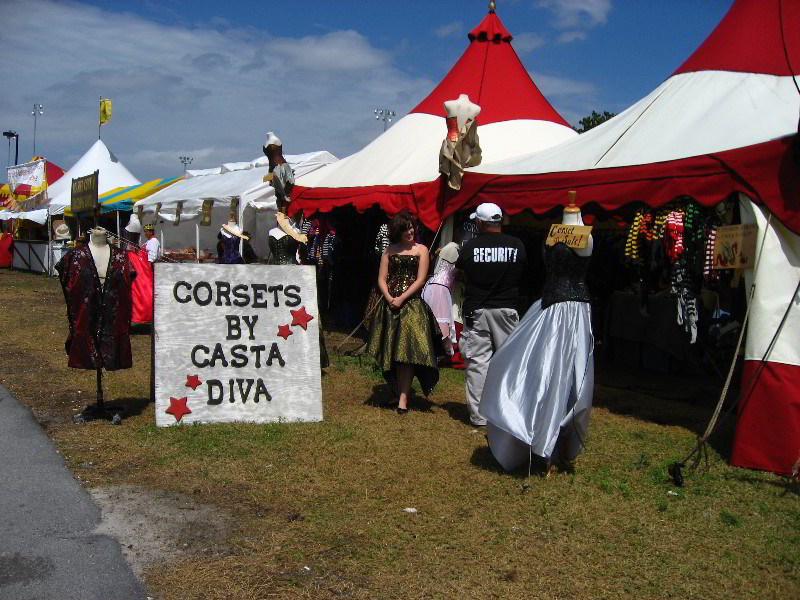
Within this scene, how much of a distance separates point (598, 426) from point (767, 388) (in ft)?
5.51

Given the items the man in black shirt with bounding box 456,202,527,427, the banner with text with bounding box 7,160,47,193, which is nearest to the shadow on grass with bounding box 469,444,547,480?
the man in black shirt with bounding box 456,202,527,427

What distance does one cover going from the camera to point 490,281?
691 cm

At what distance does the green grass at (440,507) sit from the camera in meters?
4.01

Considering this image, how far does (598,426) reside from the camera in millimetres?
7344

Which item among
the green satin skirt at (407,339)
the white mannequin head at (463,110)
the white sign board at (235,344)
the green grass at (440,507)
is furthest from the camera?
the white mannequin head at (463,110)

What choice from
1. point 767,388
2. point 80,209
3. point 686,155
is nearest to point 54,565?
point 767,388

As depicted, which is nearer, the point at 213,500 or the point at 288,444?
the point at 213,500

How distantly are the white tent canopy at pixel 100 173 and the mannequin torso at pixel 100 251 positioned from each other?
79.0 ft

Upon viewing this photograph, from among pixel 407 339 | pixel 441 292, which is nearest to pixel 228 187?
pixel 441 292

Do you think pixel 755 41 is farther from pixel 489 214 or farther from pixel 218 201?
pixel 218 201

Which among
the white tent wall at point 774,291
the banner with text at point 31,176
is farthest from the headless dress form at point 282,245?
the banner with text at point 31,176

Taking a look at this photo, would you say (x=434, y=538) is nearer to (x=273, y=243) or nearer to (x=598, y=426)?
(x=598, y=426)

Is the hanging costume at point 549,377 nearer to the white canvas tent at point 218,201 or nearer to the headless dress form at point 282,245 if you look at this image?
the headless dress form at point 282,245

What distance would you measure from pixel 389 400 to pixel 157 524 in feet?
11.6
